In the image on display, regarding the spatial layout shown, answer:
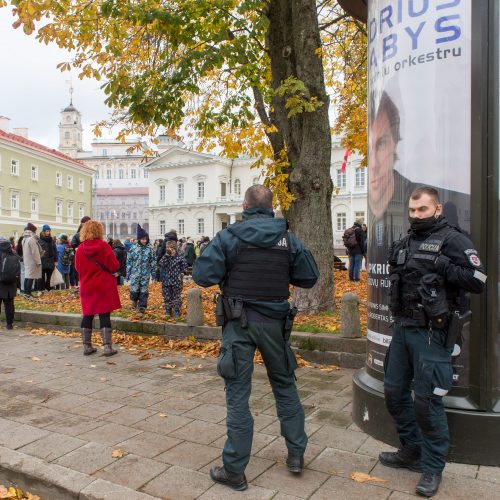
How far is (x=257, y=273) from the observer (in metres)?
3.69

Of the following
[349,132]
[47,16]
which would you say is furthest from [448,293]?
[349,132]

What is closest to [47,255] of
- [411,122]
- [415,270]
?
[411,122]

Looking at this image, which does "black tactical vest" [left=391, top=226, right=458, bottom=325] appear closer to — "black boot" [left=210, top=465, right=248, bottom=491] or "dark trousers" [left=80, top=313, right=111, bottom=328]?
"black boot" [left=210, top=465, right=248, bottom=491]

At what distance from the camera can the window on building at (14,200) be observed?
2127 inches

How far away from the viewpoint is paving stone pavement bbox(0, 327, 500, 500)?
362 centimetres

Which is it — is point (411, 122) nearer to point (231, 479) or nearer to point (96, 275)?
point (231, 479)

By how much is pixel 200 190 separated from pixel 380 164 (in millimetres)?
69718

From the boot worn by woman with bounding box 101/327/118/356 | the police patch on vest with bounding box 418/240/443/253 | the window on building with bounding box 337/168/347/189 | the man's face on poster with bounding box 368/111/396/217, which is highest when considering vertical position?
the window on building with bounding box 337/168/347/189

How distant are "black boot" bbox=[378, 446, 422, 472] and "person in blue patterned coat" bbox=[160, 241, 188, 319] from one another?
5929 millimetres

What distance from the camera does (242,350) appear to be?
144 inches

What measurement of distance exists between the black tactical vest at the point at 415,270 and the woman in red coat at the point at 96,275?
5055 mm

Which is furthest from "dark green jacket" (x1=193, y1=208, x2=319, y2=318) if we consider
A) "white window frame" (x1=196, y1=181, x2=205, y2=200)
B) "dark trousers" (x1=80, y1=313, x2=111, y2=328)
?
"white window frame" (x1=196, y1=181, x2=205, y2=200)

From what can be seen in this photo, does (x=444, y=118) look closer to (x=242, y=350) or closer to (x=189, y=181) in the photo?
(x=242, y=350)

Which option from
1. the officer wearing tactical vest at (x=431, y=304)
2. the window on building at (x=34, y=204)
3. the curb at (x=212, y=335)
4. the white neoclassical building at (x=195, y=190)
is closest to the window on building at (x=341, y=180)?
the white neoclassical building at (x=195, y=190)
